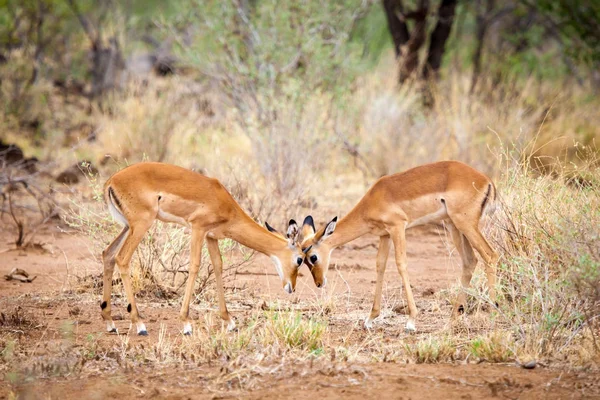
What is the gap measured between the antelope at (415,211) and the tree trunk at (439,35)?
1015 centimetres

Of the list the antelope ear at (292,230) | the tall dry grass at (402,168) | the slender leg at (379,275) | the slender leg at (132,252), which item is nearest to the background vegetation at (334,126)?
the tall dry grass at (402,168)

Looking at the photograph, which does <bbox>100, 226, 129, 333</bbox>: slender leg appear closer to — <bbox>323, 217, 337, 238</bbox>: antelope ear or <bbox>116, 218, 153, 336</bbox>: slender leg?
<bbox>116, 218, 153, 336</bbox>: slender leg

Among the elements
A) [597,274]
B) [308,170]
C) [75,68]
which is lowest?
[597,274]

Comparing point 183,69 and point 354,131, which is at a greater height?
point 183,69

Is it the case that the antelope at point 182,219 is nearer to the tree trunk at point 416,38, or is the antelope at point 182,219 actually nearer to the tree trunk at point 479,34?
the tree trunk at point 416,38

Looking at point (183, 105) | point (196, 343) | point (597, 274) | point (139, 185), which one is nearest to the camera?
point (597, 274)

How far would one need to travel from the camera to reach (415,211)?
22.7ft

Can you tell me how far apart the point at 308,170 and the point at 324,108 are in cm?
148

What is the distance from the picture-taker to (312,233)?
281 inches

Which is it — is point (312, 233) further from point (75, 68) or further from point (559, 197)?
point (75, 68)

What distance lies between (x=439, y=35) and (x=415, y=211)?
11016 mm

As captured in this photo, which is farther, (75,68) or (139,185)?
(75,68)

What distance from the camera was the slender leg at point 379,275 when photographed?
22.5ft

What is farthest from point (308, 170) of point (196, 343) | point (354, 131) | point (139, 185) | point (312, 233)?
point (196, 343)
